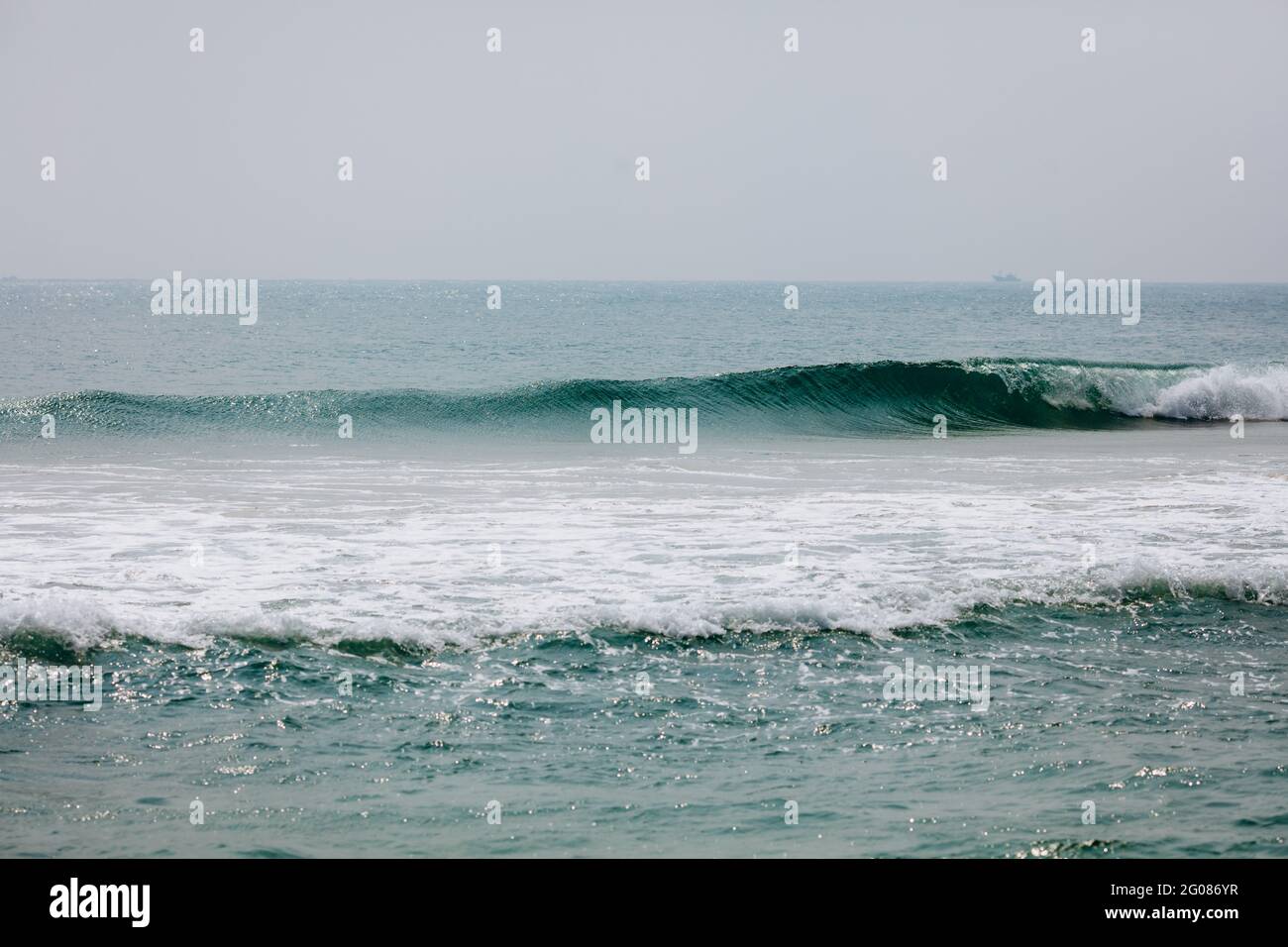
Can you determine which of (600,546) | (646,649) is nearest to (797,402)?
(600,546)

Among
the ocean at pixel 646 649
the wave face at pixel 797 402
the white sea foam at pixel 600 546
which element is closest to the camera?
the ocean at pixel 646 649

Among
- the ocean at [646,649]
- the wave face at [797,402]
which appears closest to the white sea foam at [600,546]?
the ocean at [646,649]

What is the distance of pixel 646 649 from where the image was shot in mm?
8461

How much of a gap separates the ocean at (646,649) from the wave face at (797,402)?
351 cm

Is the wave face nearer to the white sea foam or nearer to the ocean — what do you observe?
the ocean

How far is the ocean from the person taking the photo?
18.5 feet

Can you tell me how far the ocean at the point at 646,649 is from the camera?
5.64 meters

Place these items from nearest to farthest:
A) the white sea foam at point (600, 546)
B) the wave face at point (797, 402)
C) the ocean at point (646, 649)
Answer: the ocean at point (646, 649), the white sea foam at point (600, 546), the wave face at point (797, 402)

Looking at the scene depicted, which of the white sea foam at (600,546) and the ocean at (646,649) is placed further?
the white sea foam at (600,546)

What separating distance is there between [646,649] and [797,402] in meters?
19.4

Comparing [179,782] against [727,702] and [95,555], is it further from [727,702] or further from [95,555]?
[95,555]

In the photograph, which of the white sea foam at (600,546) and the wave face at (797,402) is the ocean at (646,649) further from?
the wave face at (797,402)

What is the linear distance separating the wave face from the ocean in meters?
3.51

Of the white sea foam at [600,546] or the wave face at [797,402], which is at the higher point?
the wave face at [797,402]
